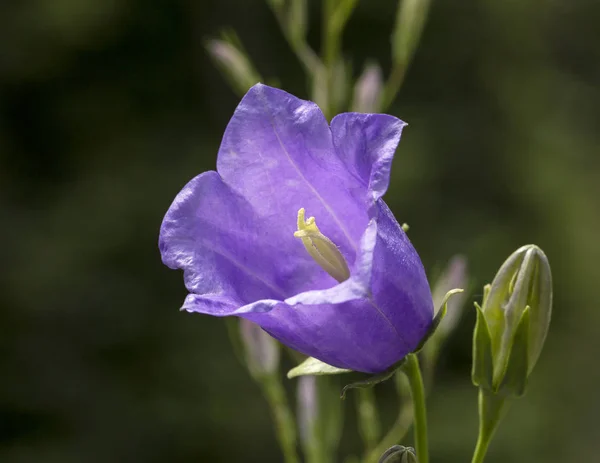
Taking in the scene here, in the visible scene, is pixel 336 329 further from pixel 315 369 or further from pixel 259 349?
pixel 259 349

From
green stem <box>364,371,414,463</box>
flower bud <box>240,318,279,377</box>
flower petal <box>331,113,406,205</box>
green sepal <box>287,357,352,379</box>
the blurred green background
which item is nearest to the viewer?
flower petal <box>331,113,406,205</box>

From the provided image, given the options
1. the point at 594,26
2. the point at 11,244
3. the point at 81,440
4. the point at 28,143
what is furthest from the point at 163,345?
the point at 594,26

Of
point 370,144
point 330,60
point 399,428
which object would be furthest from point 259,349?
point 370,144

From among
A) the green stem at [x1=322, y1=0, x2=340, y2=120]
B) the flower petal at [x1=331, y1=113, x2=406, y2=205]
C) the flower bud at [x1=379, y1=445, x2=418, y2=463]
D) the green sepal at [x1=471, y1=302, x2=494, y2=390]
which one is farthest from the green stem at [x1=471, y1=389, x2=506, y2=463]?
the green stem at [x1=322, y1=0, x2=340, y2=120]

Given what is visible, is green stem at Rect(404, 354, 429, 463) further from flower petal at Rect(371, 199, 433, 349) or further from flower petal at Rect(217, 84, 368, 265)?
flower petal at Rect(217, 84, 368, 265)

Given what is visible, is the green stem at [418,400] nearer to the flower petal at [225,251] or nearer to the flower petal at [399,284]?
the flower petal at [399,284]

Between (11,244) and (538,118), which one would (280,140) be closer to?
(11,244)

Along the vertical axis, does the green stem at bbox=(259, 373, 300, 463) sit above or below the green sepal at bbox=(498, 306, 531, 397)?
below

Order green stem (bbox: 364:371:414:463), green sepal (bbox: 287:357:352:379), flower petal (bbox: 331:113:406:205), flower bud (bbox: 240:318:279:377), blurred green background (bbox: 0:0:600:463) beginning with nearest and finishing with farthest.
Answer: flower petal (bbox: 331:113:406:205), green sepal (bbox: 287:357:352:379), green stem (bbox: 364:371:414:463), flower bud (bbox: 240:318:279:377), blurred green background (bbox: 0:0:600:463)

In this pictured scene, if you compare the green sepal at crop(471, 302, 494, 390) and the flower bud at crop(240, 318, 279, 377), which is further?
the flower bud at crop(240, 318, 279, 377)
